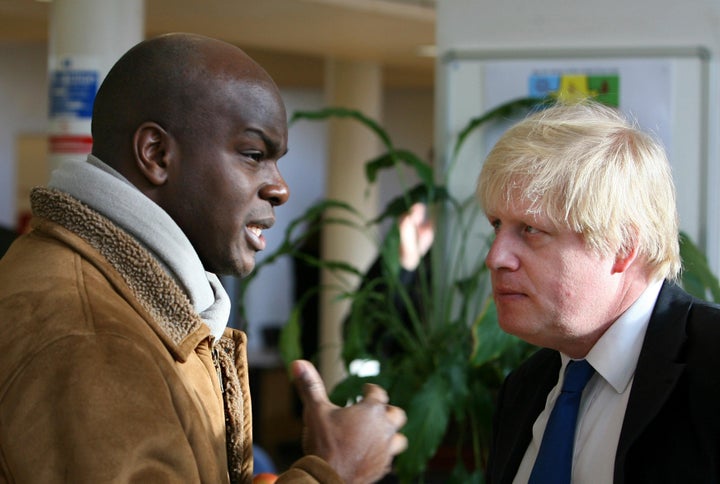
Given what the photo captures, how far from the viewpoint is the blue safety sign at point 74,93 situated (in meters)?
3.99

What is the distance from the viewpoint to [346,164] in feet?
25.7

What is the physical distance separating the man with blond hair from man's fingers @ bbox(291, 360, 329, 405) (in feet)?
1.57

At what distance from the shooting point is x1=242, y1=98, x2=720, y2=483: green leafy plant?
323 centimetres

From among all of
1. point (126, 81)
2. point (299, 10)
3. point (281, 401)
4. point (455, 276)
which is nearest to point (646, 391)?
point (126, 81)

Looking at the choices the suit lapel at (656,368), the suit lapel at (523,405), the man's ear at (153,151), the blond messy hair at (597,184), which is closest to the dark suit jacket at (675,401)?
the suit lapel at (656,368)

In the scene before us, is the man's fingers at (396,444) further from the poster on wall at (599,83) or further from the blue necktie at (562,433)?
the poster on wall at (599,83)

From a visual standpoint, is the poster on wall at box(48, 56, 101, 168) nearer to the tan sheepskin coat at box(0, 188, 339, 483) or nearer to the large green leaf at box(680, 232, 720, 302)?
the large green leaf at box(680, 232, 720, 302)

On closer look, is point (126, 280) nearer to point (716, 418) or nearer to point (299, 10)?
point (716, 418)

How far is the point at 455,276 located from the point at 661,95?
99 cm

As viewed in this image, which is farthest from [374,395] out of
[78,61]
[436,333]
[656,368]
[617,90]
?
[78,61]

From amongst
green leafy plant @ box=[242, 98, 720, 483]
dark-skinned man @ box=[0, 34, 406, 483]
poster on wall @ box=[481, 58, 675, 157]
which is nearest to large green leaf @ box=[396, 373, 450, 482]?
green leafy plant @ box=[242, 98, 720, 483]

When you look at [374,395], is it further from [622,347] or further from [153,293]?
[622,347]

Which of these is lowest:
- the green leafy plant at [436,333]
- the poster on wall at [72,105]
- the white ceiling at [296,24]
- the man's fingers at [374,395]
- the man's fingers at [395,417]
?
the green leafy plant at [436,333]

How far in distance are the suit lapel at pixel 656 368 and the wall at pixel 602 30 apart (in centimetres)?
215
